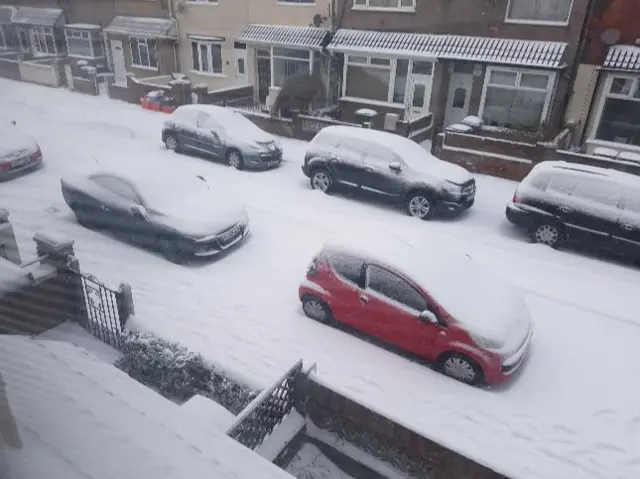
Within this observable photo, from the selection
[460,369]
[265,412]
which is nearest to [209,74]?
[460,369]

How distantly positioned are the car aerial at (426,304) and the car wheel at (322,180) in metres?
4.55

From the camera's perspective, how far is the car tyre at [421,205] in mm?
9992

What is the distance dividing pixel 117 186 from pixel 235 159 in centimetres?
432

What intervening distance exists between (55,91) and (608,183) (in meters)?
17.6

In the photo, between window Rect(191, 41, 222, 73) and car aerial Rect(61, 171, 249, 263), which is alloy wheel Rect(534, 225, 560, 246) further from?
window Rect(191, 41, 222, 73)

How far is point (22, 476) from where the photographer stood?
7.05 ft

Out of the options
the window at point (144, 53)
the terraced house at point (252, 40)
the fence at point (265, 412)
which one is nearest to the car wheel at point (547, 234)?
the fence at point (265, 412)

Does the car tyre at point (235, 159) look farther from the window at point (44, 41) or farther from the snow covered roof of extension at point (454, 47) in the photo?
the window at point (44, 41)

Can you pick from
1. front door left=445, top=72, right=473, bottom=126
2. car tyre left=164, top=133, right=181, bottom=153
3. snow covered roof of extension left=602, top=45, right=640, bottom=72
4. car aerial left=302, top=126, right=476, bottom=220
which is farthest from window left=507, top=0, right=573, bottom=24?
car tyre left=164, top=133, right=181, bottom=153

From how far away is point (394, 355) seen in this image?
6305mm

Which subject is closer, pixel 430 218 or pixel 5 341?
pixel 5 341

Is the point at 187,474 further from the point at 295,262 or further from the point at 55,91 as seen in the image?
the point at 55,91

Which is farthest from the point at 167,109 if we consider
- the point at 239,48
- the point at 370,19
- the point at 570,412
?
the point at 570,412

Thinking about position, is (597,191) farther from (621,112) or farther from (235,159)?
(235,159)
